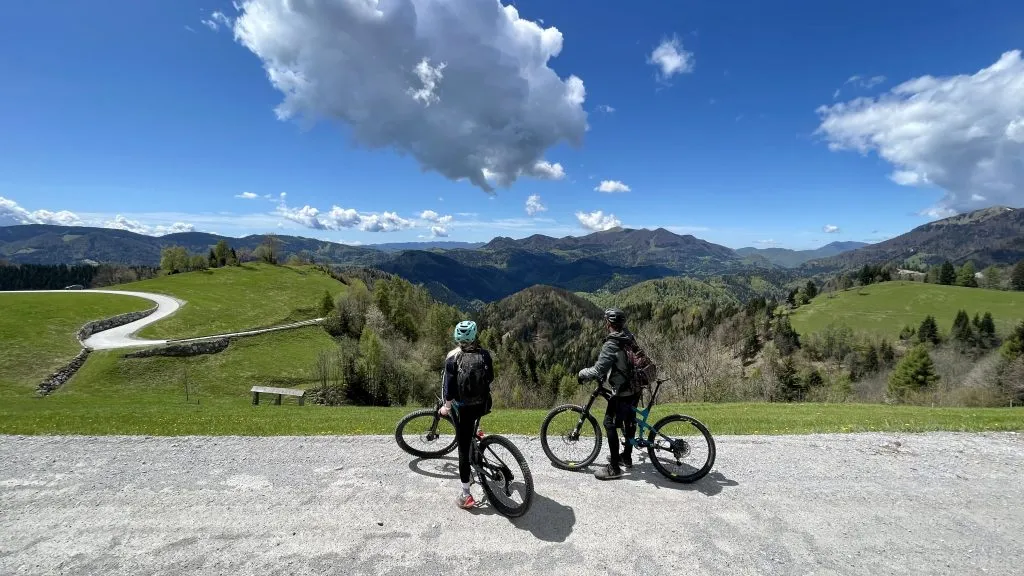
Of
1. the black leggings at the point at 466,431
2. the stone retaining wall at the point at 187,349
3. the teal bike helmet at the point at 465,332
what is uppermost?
the teal bike helmet at the point at 465,332

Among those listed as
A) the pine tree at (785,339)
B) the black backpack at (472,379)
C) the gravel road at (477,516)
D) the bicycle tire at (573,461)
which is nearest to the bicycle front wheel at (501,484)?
the gravel road at (477,516)

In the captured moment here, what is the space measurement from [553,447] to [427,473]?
3033 millimetres

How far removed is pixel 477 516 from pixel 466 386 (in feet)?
7.69

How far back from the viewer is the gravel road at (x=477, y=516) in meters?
6.36

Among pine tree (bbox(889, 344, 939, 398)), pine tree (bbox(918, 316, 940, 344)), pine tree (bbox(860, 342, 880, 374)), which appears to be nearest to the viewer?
pine tree (bbox(889, 344, 939, 398))

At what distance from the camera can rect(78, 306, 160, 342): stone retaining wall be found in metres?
51.6

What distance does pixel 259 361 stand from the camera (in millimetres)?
55312

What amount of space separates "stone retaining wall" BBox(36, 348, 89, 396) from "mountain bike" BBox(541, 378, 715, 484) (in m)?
48.3

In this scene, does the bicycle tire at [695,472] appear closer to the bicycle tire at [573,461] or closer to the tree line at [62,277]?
the bicycle tire at [573,461]

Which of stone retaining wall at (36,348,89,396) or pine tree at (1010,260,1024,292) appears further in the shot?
pine tree at (1010,260,1024,292)

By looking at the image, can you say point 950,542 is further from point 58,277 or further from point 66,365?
point 58,277

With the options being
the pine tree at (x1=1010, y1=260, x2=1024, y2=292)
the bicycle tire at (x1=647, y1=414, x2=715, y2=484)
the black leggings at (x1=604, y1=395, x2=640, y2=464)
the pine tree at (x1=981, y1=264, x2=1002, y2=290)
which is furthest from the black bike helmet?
the pine tree at (x1=981, y1=264, x2=1002, y2=290)

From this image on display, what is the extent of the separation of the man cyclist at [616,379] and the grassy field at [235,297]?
6524 centimetres

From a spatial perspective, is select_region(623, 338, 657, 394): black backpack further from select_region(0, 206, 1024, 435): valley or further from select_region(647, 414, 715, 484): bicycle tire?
select_region(0, 206, 1024, 435): valley
